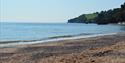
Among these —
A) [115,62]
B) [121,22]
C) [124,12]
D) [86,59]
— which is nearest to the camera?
[115,62]

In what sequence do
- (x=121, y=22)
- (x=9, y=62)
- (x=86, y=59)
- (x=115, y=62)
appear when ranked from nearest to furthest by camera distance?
(x=115, y=62), (x=86, y=59), (x=9, y=62), (x=121, y=22)

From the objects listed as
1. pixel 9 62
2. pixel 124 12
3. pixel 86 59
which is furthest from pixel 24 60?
pixel 124 12

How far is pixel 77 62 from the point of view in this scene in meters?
15.6

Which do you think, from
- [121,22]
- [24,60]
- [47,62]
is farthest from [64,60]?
[121,22]

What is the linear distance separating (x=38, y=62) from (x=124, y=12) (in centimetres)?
15134

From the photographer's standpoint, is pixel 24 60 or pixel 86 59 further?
pixel 24 60

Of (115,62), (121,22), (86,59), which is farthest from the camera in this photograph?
(121,22)

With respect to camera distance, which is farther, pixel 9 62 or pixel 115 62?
pixel 9 62

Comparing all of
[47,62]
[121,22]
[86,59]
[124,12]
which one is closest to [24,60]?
[47,62]

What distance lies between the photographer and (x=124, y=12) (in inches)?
6471

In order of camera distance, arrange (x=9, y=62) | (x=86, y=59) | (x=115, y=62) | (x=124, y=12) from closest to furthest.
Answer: (x=115, y=62)
(x=86, y=59)
(x=9, y=62)
(x=124, y=12)

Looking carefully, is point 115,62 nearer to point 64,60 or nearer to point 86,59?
point 86,59

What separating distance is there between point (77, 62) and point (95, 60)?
880 millimetres

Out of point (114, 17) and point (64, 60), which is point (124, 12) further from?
point (64, 60)
